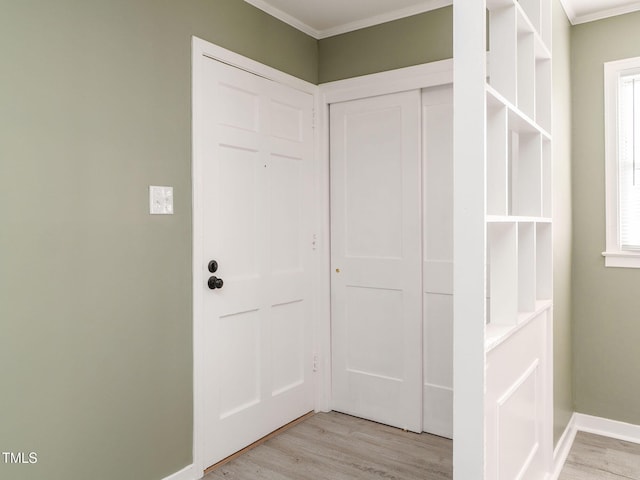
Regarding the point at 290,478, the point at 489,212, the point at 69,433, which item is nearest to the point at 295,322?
the point at 290,478

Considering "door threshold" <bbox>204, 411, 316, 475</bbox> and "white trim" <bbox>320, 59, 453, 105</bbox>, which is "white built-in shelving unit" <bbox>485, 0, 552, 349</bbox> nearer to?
"white trim" <bbox>320, 59, 453, 105</bbox>

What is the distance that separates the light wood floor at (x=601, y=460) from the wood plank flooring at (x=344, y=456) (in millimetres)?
631

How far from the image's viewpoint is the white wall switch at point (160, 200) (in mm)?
2051

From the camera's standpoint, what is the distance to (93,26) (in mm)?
1823

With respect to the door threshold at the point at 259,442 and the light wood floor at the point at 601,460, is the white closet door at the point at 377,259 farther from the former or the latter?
the light wood floor at the point at 601,460

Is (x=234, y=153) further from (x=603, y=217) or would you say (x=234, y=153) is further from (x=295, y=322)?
(x=603, y=217)

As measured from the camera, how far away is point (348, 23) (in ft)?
9.70

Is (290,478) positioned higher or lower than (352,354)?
lower

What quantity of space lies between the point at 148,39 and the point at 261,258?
48.7 inches

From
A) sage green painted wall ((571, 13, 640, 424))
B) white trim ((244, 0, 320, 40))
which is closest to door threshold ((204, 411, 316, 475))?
sage green painted wall ((571, 13, 640, 424))

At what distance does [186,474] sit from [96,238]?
3.93ft

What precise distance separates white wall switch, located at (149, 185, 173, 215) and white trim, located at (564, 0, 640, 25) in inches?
97.7

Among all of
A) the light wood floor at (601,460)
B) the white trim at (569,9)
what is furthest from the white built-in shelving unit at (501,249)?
the white trim at (569,9)

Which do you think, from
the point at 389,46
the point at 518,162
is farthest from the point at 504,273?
the point at 389,46
